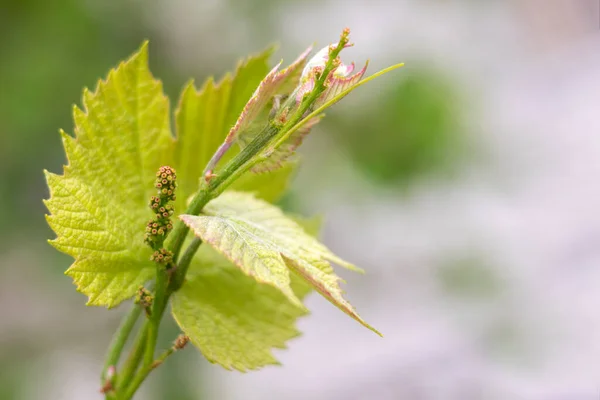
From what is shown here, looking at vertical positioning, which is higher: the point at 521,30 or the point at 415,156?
the point at 521,30

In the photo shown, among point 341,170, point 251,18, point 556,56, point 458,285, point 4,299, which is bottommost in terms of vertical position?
point 4,299

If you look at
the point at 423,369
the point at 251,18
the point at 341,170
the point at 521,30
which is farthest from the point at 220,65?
the point at 521,30

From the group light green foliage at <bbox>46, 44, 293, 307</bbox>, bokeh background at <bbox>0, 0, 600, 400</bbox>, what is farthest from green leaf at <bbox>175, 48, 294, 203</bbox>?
bokeh background at <bbox>0, 0, 600, 400</bbox>

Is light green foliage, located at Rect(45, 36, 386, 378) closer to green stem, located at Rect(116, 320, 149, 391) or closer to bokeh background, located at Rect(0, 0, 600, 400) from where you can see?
green stem, located at Rect(116, 320, 149, 391)

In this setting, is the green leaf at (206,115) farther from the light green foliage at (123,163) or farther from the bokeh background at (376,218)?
the bokeh background at (376,218)

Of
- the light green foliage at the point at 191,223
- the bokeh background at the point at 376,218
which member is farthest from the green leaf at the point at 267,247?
the bokeh background at the point at 376,218

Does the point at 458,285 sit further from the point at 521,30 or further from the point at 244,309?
the point at 521,30
